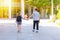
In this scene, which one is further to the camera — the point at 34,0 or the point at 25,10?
the point at 25,10

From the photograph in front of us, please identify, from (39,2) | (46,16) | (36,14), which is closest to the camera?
(36,14)

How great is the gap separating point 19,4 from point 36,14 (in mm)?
38669

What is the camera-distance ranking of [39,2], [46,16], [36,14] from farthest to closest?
[46,16], [39,2], [36,14]

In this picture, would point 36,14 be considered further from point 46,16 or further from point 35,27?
point 46,16

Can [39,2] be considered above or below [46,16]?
above

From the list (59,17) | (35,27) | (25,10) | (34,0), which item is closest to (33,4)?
(34,0)

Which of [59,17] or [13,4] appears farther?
[13,4]

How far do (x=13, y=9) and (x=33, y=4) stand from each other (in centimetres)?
647

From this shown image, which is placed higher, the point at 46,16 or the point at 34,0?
the point at 34,0

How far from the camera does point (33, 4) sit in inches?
2020

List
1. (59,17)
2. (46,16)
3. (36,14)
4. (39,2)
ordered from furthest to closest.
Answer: (46,16)
(39,2)
(59,17)
(36,14)

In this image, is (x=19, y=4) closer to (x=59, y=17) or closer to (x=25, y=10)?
(x=25, y=10)

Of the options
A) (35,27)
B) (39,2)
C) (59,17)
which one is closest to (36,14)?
(35,27)

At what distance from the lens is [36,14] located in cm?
1753
